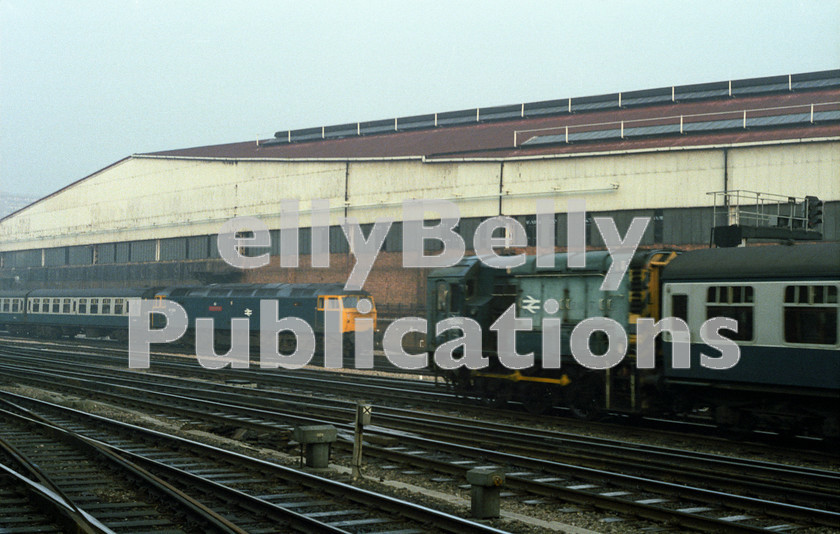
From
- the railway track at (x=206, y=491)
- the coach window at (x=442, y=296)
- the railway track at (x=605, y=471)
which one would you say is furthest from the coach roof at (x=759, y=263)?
the railway track at (x=206, y=491)

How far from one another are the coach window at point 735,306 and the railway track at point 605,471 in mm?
2746

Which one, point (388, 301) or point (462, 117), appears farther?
point (462, 117)

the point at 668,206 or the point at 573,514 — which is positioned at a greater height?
the point at 668,206

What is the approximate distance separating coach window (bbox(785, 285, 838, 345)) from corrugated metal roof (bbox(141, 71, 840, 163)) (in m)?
21.4

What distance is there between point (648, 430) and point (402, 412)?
18.7 ft

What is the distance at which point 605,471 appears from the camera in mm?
12695

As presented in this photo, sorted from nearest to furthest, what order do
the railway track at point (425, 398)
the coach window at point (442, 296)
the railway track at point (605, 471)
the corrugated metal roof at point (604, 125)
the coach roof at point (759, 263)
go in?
the railway track at point (605, 471) < the coach roof at point (759, 263) < the railway track at point (425, 398) < the coach window at point (442, 296) < the corrugated metal roof at point (604, 125)

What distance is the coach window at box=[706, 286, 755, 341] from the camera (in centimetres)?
1529

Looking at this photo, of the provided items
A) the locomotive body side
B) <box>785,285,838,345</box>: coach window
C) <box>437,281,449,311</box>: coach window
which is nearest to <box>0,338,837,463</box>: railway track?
the locomotive body side

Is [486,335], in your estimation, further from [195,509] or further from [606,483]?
[195,509]

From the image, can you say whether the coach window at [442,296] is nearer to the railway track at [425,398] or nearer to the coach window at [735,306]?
the railway track at [425,398]

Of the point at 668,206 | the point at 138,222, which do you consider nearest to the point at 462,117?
the point at 668,206

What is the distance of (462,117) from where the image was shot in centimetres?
5622

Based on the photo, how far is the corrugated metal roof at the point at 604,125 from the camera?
1483 inches
